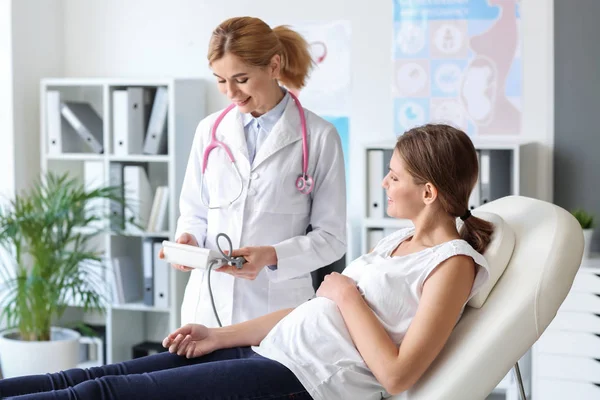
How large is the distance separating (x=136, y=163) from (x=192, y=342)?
2.25 meters

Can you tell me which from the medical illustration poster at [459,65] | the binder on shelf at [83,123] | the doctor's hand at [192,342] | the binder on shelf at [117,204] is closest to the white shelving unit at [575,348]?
the medical illustration poster at [459,65]

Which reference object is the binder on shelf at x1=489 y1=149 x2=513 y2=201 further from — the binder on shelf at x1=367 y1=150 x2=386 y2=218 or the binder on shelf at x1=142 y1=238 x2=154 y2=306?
the binder on shelf at x1=142 y1=238 x2=154 y2=306

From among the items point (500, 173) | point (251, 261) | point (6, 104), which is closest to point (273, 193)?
point (251, 261)

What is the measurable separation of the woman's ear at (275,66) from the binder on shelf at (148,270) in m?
1.79

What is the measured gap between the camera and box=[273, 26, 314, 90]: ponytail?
2186mm

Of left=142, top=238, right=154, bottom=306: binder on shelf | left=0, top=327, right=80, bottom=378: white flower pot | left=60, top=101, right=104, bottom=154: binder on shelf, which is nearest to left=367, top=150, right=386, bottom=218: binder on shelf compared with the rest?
left=142, top=238, right=154, bottom=306: binder on shelf

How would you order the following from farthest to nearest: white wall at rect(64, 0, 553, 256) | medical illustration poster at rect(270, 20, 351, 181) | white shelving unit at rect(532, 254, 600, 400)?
medical illustration poster at rect(270, 20, 351, 181), white wall at rect(64, 0, 553, 256), white shelving unit at rect(532, 254, 600, 400)

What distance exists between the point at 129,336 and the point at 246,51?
2.29 metres

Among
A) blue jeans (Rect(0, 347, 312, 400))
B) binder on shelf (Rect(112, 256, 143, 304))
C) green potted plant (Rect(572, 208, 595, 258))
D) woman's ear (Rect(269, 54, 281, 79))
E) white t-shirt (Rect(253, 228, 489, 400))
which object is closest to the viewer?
blue jeans (Rect(0, 347, 312, 400))

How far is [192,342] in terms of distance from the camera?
178 centimetres

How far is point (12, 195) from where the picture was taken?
391 cm

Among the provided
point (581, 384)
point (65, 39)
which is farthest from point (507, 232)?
point (65, 39)

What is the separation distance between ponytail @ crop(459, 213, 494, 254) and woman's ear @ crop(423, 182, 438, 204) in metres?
0.09

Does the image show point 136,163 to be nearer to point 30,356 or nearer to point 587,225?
point 30,356
